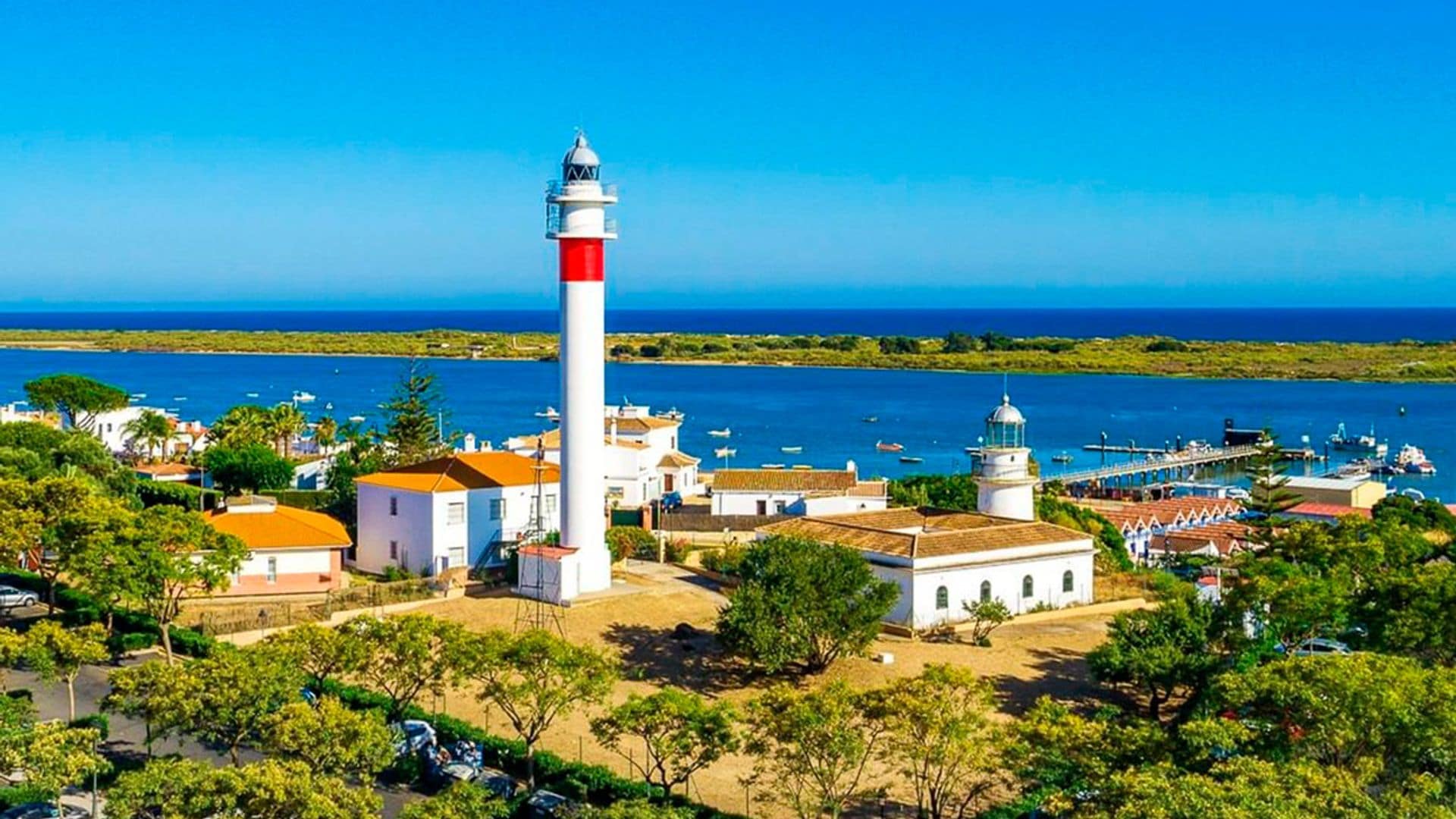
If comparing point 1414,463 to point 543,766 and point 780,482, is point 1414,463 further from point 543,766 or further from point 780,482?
point 543,766

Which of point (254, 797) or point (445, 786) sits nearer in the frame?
point (254, 797)

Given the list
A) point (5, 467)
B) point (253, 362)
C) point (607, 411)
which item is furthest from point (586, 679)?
point (253, 362)

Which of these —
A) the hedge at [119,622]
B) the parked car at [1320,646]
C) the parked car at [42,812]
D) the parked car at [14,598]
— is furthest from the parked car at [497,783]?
the parked car at [14,598]

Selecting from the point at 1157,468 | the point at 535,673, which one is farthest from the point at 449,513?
the point at 1157,468

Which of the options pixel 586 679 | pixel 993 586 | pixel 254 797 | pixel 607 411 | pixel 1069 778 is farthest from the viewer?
pixel 607 411

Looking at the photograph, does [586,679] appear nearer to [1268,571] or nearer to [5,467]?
[1268,571]

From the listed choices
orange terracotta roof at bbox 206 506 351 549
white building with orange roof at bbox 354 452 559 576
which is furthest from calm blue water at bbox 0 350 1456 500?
orange terracotta roof at bbox 206 506 351 549
